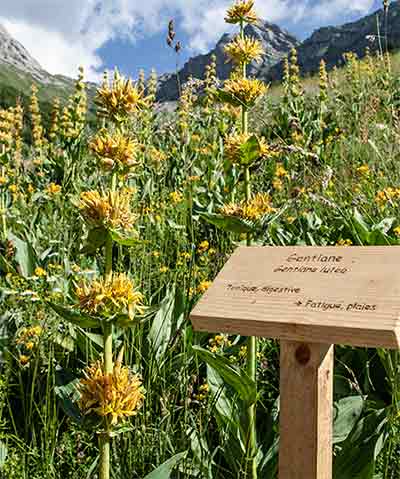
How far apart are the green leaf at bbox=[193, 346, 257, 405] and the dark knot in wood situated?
33 centimetres

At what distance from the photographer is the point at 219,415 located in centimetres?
197

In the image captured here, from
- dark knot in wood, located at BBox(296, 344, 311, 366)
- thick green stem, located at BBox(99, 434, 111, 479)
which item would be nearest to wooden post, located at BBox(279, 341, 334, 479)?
dark knot in wood, located at BBox(296, 344, 311, 366)

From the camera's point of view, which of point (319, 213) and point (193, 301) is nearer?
point (193, 301)

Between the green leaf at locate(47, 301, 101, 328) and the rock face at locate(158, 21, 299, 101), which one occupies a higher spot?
the rock face at locate(158, 21, 299, 101)

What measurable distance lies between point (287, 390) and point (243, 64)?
1545 mm

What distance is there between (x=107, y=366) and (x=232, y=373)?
362 mm

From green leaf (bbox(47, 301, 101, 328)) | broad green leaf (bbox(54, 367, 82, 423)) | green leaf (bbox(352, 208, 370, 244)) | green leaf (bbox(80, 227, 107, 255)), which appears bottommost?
broad green leaf (bbox(54, 367, 82, 423))

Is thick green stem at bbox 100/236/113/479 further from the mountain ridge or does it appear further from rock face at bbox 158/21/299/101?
the mountain ridge

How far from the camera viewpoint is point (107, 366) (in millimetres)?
1544

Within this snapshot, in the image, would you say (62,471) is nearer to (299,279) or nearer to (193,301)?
(193,301)

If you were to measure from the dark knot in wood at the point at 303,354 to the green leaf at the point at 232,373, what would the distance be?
13.0 inches

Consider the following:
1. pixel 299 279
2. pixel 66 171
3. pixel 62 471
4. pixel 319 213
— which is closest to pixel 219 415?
pixel 62 471

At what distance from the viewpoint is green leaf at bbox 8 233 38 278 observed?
3143 millimetres

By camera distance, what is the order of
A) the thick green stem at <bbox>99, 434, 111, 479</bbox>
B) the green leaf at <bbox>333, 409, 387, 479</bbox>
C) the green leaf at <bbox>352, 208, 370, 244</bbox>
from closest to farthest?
the thick green stem at <bbox>99, 434, 111, 479</bbox>, the green leaf at <bbox>333, 409, 387, 479</bbox>, the green leaf at <bbox>352, 208, 370, 244</bbox>
